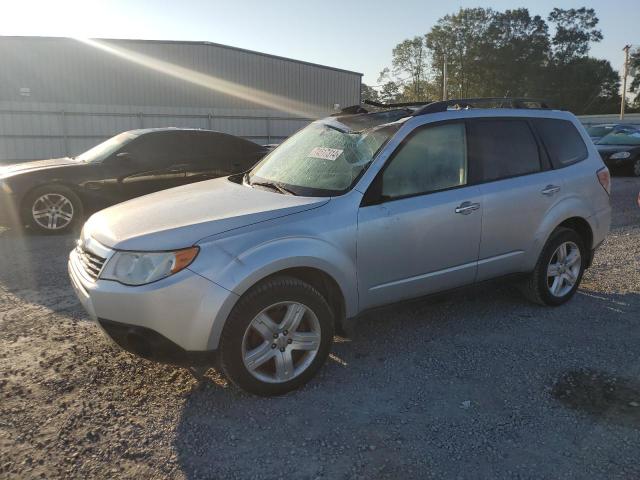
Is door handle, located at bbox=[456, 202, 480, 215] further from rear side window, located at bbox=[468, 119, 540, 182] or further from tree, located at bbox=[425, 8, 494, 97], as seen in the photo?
tree, located at bbox=[425, 8, 494, 97]

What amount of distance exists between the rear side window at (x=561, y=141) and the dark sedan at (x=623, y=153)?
39.5 ft

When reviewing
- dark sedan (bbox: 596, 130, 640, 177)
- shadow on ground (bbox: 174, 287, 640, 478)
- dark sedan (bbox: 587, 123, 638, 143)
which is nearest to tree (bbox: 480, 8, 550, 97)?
dark sedan (bbox: 587, 123, 638, 143)

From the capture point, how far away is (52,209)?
23.7 feet


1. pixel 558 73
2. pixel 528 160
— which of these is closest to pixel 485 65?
pixel 558 73

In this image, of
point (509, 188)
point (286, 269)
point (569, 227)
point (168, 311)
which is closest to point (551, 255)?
point (569, 227)

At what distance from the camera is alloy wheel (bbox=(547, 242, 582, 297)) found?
177 inches

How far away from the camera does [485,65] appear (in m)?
71.8

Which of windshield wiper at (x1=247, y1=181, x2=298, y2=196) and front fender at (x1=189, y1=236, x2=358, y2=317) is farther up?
windshield wiper at (x1=247, y1=181, x2=298, y2=196)

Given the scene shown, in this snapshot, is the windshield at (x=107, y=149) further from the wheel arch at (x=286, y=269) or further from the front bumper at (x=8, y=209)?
the wheel arch at (x=286, y=269)

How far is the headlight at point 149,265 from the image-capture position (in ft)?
8.95

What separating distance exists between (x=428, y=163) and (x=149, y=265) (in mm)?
2033

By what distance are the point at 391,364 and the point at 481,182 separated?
4.96ft

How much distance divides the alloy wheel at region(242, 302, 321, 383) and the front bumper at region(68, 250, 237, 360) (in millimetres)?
238

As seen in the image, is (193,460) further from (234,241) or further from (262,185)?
(262,185)
